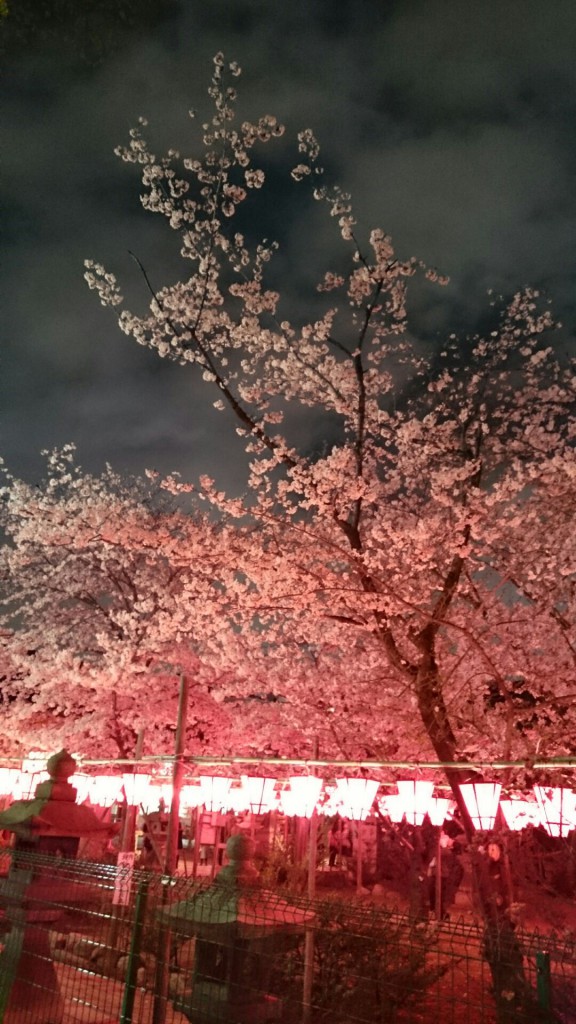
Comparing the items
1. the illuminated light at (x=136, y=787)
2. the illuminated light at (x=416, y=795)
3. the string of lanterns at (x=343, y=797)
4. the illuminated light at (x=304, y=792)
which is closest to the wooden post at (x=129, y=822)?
the illuminated light at (x=136, y=787)

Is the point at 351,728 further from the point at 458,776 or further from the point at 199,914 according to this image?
→ the point at 199,914

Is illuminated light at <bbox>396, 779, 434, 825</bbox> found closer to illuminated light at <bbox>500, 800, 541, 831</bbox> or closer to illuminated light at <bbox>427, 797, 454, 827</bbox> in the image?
illuminated light at <bbox>427, 797, 454, 827</bbox>

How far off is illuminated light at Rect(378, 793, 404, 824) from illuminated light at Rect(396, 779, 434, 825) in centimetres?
160

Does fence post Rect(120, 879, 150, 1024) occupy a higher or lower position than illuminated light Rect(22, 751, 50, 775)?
lower

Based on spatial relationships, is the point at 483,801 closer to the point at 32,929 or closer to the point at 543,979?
the point at 543,979

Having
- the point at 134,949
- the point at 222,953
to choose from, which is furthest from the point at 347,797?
the point at 134,949

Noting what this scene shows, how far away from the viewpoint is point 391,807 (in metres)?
14.2

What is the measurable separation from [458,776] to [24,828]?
19.7 ft

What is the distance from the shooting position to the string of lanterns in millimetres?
9734

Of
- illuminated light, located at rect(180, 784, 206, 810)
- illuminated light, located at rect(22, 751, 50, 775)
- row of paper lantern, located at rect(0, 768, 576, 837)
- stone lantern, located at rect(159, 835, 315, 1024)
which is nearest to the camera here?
stone lantern, located at rect(159, 835, 315, 1024)

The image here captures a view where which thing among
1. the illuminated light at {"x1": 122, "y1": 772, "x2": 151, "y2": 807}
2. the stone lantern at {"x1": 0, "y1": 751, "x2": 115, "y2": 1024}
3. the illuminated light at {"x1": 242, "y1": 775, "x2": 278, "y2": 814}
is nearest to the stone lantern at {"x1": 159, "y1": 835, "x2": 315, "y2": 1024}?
the stone lantern at {"x1": 0, "y1": 751, "x2": 115, "y2": 1024}

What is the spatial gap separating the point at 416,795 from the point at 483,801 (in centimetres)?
200

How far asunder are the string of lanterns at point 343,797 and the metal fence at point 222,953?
7.56 feet

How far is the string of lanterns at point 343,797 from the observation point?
9.73 meters
